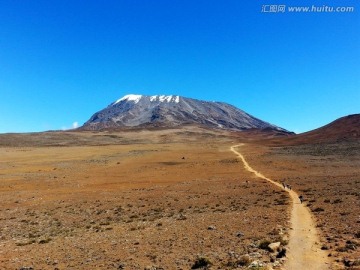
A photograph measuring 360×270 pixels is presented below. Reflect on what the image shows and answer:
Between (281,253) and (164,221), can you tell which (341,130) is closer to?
(164,221)

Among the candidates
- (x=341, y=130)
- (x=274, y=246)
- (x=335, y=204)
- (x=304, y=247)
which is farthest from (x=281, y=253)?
(x=341, y=130)

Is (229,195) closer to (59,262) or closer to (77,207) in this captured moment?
(77,207)

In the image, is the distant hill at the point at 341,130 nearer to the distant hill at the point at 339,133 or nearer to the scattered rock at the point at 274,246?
the distant hill at the point at 339,133

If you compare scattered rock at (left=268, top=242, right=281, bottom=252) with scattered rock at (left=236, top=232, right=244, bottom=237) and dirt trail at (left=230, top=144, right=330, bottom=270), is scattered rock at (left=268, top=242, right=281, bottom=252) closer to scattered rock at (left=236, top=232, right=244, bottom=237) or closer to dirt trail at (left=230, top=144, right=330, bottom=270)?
dirt trail at (left=230, top=144, right=330, bottom=270)

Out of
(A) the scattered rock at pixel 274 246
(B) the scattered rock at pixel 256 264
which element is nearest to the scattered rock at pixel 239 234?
(A) the scattered rock at pixel 274 246

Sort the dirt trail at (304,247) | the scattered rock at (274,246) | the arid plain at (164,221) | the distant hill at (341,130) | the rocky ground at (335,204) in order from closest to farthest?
the dirt trail at (304,247), the rocky ground at (335,204), the scattered rock at (274,246), the arid plain at (164,221), the distant hill at (341,130)

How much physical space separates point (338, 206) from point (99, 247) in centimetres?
1805

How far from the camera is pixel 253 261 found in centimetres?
1650

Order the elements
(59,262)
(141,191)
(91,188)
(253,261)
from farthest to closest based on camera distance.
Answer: (91,188) → (141,191) → (59,262) → (253,261)

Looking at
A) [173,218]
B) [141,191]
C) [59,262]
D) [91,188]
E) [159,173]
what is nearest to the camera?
[59,262]

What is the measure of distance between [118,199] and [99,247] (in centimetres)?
1755

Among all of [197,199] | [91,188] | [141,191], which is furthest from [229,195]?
[91,188]

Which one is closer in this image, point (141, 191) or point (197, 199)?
point (197, 199)

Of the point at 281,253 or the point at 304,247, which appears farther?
the point at 304,247
